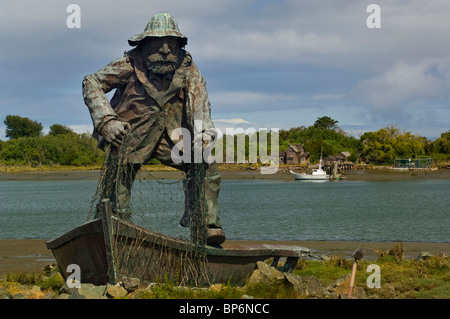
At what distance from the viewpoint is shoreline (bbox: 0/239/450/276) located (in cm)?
1282

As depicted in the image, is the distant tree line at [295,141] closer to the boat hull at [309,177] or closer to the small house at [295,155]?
the small house at [295,155]

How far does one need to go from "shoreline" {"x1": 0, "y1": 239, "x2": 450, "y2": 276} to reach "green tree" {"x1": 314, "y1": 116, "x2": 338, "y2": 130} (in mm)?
96958

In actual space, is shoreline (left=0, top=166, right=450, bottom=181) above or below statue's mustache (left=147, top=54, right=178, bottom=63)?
below

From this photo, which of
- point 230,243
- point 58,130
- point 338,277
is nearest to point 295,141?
point 58,130

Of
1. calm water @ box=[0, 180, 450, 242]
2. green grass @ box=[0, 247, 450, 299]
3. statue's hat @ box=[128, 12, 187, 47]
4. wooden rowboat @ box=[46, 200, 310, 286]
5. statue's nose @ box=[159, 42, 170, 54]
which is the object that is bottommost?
calm water @ box=[0, 180, 450, 242]

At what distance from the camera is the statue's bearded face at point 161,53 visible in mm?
7148

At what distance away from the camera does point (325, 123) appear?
4427 inches

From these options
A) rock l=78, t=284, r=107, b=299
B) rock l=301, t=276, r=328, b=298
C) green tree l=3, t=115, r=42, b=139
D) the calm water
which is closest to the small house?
green tree l=3, t=115, r=42, b=139

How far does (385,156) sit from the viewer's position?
86.1m

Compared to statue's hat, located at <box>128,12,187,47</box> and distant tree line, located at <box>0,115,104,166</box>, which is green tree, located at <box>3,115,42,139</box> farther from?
statue's hat, located at <box>128,12,187,47</box>

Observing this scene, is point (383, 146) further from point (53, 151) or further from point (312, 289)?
point (312, 289)

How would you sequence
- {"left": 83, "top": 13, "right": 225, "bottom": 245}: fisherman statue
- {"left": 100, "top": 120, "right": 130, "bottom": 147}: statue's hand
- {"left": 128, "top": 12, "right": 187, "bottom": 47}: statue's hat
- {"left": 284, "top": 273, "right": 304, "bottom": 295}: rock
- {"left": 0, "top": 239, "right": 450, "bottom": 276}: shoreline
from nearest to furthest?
1. {"left": 284, "top": 273, "right": 304, "bottom": 295}: rock
2. {"left": 100, "top": 120, "right": 130, "bottom": 147}: statue's hand
3. {"left": 128, "top": 12, "right": 187, "bottom": 47}: statue's hat
4. {"left": 83, "top": 13, "right": 225, "bottom": 245}: fisherman statue
5. {"left": 0, "top": 239, "right": 450, "bottom": 276}: shoreline

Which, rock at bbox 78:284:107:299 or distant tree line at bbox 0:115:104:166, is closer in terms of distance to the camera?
rock at bbox 78:284:107:299

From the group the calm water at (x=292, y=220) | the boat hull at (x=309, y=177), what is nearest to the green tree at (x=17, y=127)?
the boat hull at (x=309, y=177)
